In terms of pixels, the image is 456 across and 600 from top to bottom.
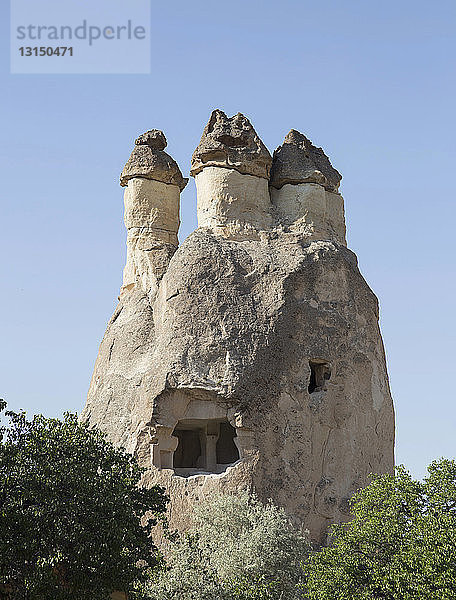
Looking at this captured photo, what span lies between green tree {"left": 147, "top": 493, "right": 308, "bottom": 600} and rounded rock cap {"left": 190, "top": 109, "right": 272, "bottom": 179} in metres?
11.5

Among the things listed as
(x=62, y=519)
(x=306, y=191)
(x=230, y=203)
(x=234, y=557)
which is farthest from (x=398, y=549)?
(x=306, y=191)

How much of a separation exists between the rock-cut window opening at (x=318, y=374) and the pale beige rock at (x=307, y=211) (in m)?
4.50

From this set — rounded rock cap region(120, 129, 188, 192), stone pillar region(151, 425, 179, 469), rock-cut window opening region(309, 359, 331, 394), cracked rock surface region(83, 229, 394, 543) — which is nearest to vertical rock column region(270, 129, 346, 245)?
cracked rock surface region(83, 229, 394, 543)

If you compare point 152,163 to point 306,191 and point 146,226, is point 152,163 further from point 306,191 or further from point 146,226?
point 306,191

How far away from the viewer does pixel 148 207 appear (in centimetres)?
3191

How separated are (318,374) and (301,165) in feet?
25.8

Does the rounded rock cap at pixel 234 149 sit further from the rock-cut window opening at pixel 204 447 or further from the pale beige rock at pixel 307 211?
the rock-cut window opening at pixel 204 447

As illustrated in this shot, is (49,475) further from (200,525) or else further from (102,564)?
(200,525)

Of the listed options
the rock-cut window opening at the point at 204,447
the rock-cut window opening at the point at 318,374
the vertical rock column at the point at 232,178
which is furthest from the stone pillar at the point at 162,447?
the vertical rock column at the point at 232,178

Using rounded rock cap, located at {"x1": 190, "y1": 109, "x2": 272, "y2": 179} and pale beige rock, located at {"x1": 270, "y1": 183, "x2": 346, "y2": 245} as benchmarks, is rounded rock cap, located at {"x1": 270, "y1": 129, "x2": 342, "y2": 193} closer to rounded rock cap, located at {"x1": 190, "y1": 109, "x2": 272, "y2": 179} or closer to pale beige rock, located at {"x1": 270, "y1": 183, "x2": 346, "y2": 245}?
pale beige rock, located at {"x1": 270, "y1": 183, "x2": 346, "y2": 245}

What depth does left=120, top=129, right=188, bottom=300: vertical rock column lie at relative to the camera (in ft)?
104

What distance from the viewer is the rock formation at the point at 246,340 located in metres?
25.9

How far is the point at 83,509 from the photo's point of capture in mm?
18406

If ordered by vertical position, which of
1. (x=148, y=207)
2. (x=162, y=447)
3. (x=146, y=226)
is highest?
(x=148, y=207)
